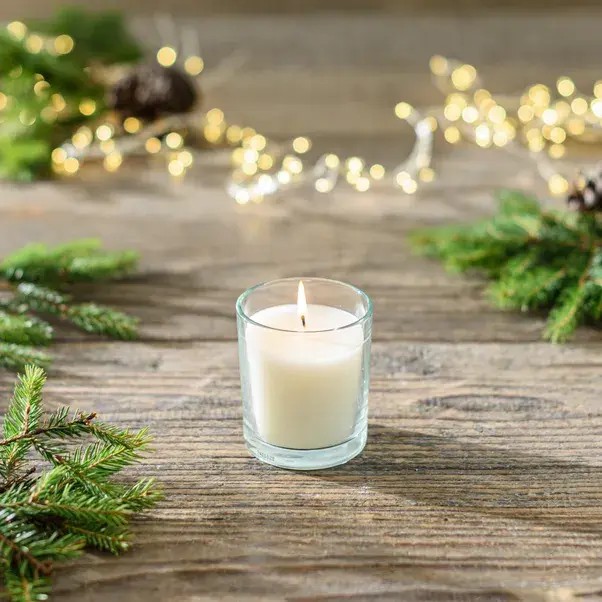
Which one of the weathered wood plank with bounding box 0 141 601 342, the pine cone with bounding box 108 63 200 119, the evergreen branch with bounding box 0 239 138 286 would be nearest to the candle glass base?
the weathered wood plank with bounding box 0 141 601 342

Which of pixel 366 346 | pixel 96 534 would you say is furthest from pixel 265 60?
pixel 96 534

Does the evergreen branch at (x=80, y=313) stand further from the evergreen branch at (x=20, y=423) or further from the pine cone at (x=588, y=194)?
the pine cone at (x=588, y=194)

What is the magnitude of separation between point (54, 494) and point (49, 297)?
386mm

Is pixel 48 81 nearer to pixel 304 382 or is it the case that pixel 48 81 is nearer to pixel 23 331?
pixel 23 331

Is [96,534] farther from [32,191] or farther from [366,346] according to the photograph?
[32,191]

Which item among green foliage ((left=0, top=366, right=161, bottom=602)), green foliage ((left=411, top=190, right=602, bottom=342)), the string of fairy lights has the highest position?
green foliage ((left=0, top=366, right=161, bottom=602))

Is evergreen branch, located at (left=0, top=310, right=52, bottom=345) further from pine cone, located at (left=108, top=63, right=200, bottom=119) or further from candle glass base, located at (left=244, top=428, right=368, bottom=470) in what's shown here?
pine cone, located at (left=108, top=63, right=200, bottom=119)

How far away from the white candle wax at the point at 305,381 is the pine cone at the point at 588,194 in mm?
519

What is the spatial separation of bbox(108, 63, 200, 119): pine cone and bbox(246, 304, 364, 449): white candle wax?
87 centimetres

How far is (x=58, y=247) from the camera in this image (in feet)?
3.65

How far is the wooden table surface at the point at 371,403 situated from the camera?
0.65 m

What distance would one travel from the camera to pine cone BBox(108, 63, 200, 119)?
1.54 m

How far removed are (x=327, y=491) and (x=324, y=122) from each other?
3.32 ft

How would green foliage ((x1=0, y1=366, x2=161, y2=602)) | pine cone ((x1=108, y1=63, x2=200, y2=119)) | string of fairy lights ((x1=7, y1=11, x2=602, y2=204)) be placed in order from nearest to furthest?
green foliage ((x1=0, y1=366, x2=161, y2=602)), string of fairy lights ((x1=7, y1=11, x2=602, y2=204)), pine cone ((x1=108, y1=63, x2=200, y2=119))
